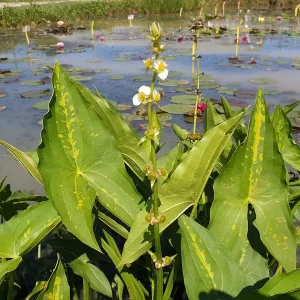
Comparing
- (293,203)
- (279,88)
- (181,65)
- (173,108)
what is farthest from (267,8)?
(293,203)

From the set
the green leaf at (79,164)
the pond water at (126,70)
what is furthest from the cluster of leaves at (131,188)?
the pond water at (126,70)

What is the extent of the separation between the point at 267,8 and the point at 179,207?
15298 millimetres

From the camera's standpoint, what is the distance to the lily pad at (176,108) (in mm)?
3712

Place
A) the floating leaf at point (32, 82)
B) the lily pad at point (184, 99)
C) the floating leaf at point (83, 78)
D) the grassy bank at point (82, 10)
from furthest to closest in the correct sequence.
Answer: the grassy bank at point (82, 10) → the floating leaf at point (83, 78) → the floating leaf at point (32, 82) → the lily pad at point (184, 99)

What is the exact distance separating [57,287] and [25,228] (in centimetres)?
15

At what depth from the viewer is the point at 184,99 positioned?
13.4ft

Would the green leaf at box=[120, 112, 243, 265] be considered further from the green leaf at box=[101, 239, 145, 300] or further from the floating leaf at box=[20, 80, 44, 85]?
the floating leaf at box=[20, 80, 44, 85]

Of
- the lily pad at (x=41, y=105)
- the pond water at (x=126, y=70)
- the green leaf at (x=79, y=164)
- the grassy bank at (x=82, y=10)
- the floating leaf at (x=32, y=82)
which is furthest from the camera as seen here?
the grassy bank at (x=82, y=10)

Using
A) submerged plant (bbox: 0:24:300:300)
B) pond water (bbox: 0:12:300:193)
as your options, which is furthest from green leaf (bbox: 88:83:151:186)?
pond water (bbox: 0:12:300:193)

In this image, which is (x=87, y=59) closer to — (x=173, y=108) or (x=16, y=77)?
(x=16, y=77)

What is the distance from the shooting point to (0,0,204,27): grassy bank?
34.1ft

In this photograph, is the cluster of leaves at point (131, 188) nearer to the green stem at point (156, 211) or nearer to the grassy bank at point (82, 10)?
the green stem at point (156, 211)

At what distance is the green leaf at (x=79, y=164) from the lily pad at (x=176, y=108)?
9.21 ft

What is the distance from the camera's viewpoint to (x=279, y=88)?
451 cm
